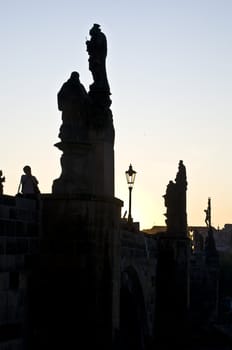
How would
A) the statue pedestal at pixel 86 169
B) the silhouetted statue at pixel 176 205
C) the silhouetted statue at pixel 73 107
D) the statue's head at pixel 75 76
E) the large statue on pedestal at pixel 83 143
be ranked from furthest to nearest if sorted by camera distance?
the silhouetted statue at pixel 176 205 → the statue's head at pixel 75 76 → the silhouetted statue at pixel 73 107 → the large statue on pedestal at pixel 83 143 → the statue pedestal at pixel 86 169

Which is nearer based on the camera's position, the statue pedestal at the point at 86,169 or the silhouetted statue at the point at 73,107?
the statue pedestal at the point at 86,169

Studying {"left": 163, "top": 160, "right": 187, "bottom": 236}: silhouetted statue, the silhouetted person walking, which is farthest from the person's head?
{"left": 163, "top": 160, "right": 187, "bottom": 236}: silhouetted statue

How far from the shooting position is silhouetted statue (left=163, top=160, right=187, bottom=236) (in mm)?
28094

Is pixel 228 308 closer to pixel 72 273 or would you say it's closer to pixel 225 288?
pixel 225 288

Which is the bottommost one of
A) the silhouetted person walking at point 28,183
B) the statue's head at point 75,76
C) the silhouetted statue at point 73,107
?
the silhouetted person walking at point 28,183

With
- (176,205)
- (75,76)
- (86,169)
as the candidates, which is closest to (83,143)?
(86,169)

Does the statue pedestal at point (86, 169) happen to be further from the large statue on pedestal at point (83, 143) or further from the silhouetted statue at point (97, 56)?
the silhouetted statue at point (97, 56)

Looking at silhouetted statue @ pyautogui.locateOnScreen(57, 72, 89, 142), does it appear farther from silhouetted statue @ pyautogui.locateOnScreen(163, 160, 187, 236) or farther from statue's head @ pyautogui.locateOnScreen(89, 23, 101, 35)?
silhouetted statue @ pyautogui.locateOnScreen(163, 160, 187, 236)

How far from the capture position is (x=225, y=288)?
5581 centimetres

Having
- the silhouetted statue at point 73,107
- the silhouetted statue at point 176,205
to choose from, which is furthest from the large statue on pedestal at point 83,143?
the silhouetted statue at point 176,205

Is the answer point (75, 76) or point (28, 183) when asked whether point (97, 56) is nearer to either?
point (75, 76)

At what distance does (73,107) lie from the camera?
13.1 metres

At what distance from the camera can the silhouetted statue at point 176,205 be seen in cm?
2809

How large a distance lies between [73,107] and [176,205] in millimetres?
15668
